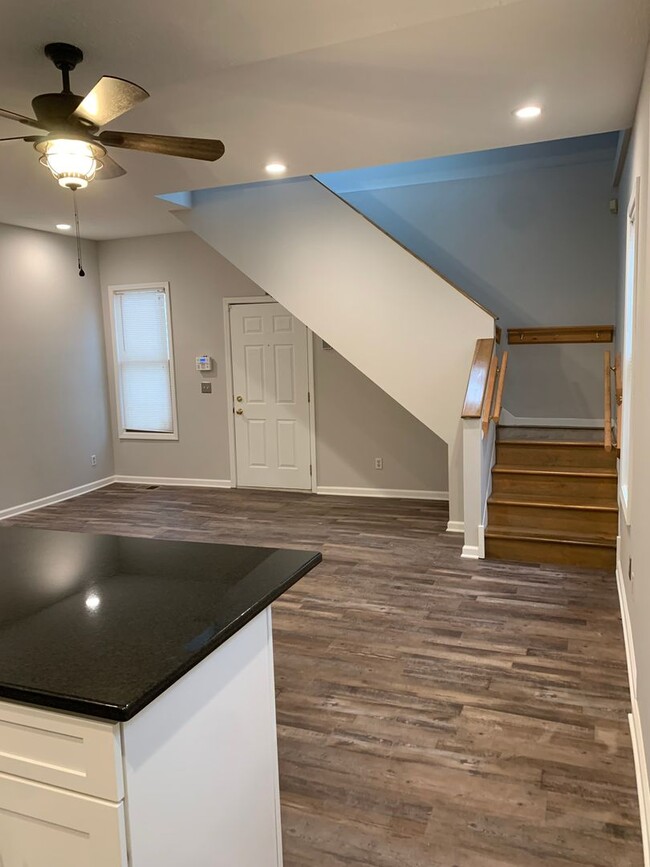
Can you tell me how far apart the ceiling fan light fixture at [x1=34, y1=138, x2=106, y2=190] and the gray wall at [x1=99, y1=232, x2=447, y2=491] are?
4267mm

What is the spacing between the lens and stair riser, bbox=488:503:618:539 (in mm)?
4664

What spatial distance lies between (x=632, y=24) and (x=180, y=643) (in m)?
2.83

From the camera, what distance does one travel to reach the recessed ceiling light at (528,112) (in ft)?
11.3

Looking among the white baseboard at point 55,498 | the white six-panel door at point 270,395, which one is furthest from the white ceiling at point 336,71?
the white baseboard at point 55,498

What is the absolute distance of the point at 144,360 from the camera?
7.58 meters

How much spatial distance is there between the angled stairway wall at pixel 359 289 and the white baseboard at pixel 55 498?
10.6ft

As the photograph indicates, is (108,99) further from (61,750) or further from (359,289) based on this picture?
(359,289)

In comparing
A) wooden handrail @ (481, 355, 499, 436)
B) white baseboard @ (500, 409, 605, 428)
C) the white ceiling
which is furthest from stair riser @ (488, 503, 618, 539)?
the white ceiling

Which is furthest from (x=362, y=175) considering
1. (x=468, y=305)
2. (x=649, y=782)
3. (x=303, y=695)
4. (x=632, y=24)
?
(x=649, y=782)

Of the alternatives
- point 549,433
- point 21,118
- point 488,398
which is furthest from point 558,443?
point 21,118

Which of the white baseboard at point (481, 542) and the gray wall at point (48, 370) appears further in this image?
the gray wall at point (48, 370)

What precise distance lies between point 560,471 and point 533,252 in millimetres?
2261

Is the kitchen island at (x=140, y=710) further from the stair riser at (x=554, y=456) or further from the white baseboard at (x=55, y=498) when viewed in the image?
the white baseboard at (x=55, y=498)

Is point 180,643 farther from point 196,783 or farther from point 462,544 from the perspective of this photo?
point 462,544
